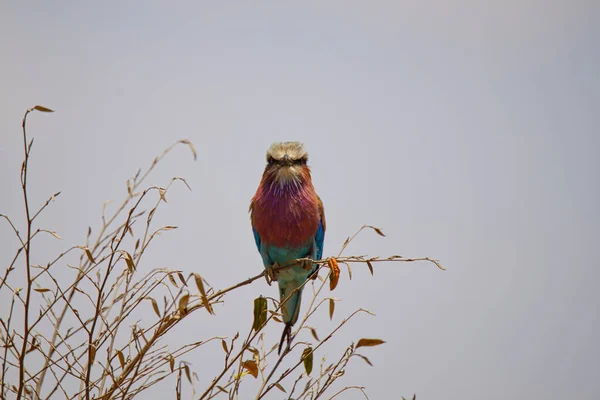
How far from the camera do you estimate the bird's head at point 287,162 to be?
13.8 feet

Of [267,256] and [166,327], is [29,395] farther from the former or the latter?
[267,256]

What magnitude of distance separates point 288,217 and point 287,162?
39 centimetres

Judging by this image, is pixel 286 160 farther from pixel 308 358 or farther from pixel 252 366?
pixel 252 366

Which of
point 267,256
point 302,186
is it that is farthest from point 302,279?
point 302,186

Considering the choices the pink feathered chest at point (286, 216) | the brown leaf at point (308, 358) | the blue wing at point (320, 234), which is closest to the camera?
the brown leaf at point (308, 358)

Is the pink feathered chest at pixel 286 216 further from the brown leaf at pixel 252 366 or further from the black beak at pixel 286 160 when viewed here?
the brown leaf at pixel 252 366

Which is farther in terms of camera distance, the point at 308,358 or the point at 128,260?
the point at 308,358

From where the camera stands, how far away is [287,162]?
424 cm

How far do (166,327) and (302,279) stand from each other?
219 centimetres

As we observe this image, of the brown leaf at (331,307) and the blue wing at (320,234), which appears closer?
the brown leaf at (331,307)

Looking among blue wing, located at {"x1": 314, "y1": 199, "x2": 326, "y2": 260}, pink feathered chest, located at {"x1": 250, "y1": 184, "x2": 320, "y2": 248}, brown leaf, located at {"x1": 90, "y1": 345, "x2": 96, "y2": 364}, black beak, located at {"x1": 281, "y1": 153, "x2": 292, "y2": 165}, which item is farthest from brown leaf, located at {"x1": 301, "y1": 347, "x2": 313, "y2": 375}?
black beak, located at {"x1": 281, "y1": 153, "x2": 292, "y2": 165}

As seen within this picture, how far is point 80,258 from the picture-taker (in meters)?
2.60

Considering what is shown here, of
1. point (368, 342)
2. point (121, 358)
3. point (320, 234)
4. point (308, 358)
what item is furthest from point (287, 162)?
point (121, 358)

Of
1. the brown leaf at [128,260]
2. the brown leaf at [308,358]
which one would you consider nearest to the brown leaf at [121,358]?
the brown leaf at [128,260]
